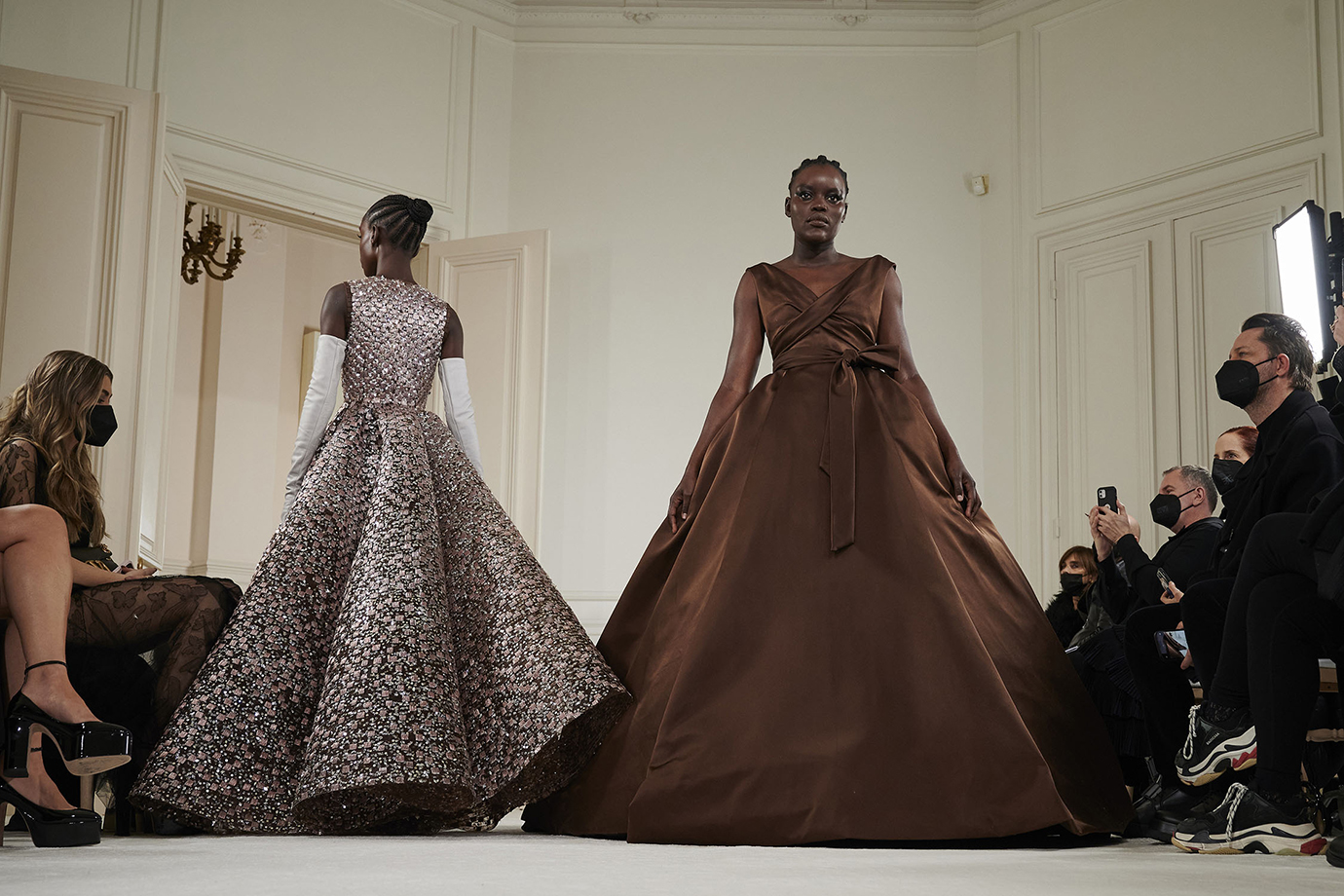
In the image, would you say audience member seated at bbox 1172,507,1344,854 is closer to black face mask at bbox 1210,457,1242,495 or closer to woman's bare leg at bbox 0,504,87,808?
black face mask at bbox 1210,457,1242,495

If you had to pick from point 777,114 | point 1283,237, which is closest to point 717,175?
point 777,114

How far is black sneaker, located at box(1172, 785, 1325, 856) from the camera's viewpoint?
250 cm

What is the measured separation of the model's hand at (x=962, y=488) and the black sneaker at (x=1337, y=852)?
1121 mm

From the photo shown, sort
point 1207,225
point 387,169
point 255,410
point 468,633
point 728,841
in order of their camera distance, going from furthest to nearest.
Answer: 1. point 255,410
2. point 387,169
3. point 1207,225
4. point 468,633
5. point 728,841

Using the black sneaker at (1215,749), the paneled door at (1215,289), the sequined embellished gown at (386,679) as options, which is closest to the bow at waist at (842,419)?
the sequined embellished gown at (386,679)

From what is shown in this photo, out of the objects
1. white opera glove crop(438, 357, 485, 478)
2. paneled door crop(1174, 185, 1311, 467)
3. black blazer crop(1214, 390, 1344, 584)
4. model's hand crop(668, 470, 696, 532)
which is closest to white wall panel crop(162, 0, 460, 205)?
white opera glove crop(438, 357, 485, 478)

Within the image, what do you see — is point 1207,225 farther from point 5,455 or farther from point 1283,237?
point 5,455

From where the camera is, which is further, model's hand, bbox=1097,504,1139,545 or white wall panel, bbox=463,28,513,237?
white wall panel, bbox=463,28,513,237

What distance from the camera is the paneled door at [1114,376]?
21.4 ft

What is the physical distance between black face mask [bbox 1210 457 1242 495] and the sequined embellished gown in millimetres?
1798

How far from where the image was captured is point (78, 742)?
98.6 inches

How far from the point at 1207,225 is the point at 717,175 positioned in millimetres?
2576

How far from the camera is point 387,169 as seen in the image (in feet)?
23.4

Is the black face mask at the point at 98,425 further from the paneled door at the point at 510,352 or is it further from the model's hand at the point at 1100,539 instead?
the paneled door at the point at 510,352
